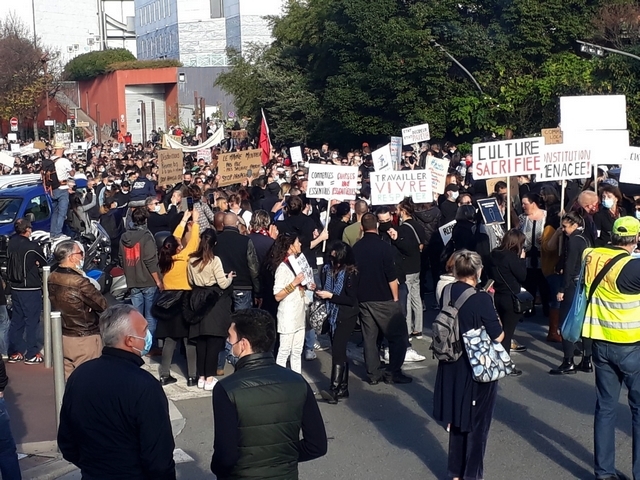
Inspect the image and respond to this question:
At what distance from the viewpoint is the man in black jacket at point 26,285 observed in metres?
11.1

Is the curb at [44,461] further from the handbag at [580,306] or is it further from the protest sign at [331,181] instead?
the protest sign at [331,181]

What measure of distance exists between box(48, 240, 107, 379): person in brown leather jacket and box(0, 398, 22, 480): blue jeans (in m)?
1.97

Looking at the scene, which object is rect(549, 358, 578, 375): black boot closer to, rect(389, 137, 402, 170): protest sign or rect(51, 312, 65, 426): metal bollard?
rect(51, 312, 65, 426): metal bollard

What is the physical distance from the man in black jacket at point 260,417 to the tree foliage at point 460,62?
2758 cm

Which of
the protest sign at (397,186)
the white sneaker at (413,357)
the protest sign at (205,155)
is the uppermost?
the protest sign at (205,155)

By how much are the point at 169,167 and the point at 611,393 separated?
40.0ft

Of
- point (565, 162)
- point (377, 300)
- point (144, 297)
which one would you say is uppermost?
point (565, 162)

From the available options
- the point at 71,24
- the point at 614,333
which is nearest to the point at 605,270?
the point at 614,333

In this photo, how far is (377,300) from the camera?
9.60 meters

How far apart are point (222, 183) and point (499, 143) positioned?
6.28m

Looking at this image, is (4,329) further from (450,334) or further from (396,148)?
(396,148)

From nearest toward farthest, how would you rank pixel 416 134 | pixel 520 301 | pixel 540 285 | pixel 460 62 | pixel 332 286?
pixel 332 286
pixel 520 301
pixel 540 285
pixel 416 134
pixel 460 62

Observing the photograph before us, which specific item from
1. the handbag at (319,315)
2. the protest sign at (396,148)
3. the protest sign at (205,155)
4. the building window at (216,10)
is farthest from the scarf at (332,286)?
the building window at (216,10)

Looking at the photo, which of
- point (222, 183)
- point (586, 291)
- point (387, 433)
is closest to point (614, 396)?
point (586, 291)
